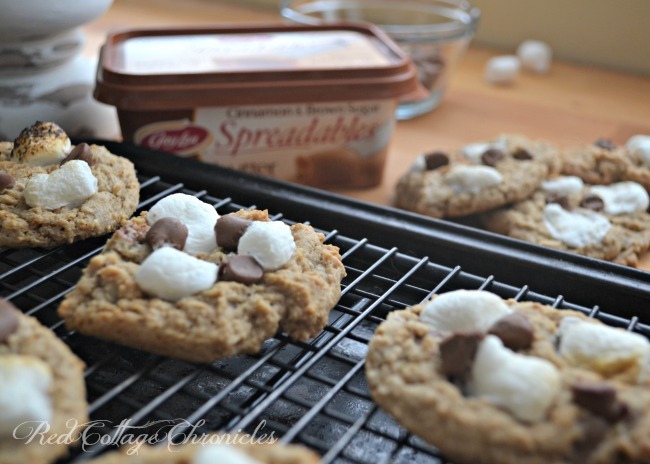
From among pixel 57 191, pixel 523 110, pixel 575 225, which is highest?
pixel 57 191

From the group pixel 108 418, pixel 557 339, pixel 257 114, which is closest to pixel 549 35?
pixel 257 114

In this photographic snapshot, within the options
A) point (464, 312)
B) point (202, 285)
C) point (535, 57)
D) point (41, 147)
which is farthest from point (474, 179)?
point (535, 57)

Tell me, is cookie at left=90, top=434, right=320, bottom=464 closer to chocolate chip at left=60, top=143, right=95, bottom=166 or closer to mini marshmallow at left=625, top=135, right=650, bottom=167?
chocolate chip at left=60, top=143, right=95, bottom=166

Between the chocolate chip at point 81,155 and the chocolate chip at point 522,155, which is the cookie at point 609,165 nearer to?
the chocolate chip at point 522,155

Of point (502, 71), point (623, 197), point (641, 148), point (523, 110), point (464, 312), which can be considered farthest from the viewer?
point (502, 71)

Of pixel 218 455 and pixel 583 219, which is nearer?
pixel 218 455

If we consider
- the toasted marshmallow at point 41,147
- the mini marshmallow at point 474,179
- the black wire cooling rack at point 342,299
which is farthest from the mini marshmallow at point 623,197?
the toasted marshmallow at point 41,147

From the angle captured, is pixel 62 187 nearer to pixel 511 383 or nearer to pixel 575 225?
pixel 511 383
